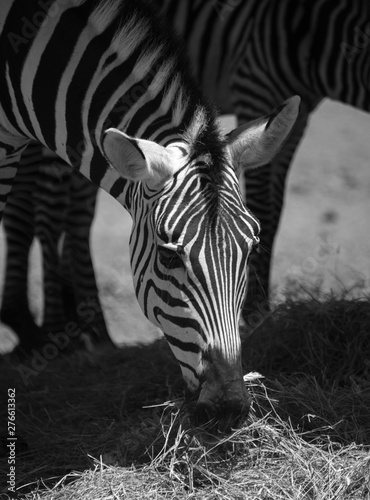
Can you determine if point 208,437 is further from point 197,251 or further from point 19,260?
point 19,260

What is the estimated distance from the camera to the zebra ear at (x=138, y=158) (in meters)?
3.47

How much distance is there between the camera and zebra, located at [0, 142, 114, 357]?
663 cm

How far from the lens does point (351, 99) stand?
6.72m

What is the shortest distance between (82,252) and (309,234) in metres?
4.41

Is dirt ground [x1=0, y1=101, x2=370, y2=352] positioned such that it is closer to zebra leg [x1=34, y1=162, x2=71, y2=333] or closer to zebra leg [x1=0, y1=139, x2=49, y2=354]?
zebra leg [x1=0, y1=139, x2=49, y2=354]

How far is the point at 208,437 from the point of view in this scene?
3785mm

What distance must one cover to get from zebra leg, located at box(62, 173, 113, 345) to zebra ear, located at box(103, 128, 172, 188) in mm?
3108

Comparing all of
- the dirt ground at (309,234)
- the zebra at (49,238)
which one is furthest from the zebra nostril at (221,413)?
the dirt ground at (309,234)

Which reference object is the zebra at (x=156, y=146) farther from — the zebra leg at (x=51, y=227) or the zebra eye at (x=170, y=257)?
the zebra leg at (x=51, y=227)

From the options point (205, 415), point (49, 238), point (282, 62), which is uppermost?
point (282, 62)

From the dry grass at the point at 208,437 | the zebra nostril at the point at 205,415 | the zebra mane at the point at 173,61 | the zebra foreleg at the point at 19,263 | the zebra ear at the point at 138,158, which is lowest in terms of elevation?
the dry grass at the point at 208,437

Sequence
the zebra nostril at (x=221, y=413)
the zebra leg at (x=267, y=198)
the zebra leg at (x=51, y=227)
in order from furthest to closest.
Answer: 1. the zebra leg at (x=51, y=227)
2. the zebra leg at (x=267, y=198)
3. the zebra nostril at (x=221, y=413)

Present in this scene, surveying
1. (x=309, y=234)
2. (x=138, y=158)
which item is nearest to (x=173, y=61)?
(x=138, y=158)

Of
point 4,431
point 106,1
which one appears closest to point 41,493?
point 4,431
